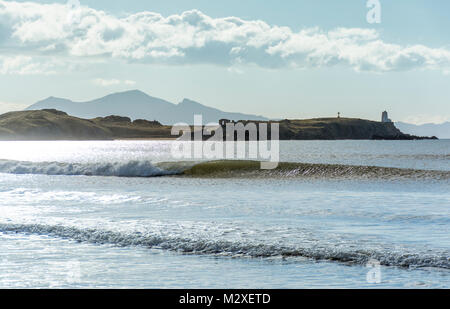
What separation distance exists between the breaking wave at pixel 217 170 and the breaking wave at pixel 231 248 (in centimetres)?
3098

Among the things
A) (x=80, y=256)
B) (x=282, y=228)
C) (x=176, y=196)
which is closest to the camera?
(x=80, y=256)

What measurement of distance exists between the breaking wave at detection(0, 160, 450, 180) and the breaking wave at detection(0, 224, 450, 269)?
3098cm

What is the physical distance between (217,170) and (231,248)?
37590 mm

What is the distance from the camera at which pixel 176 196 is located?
94.2 feet

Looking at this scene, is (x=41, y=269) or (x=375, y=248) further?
(x=375, y=248)

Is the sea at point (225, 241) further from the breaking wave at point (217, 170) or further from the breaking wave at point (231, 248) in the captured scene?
the breaking wave at point (217, 170)

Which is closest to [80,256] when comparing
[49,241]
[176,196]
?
[49,241]

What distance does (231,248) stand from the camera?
46.9ft

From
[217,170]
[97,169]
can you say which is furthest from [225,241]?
[97,169]

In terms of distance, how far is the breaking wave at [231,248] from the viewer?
41.4 feet

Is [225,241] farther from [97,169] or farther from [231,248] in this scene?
[97,169]
